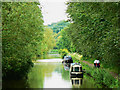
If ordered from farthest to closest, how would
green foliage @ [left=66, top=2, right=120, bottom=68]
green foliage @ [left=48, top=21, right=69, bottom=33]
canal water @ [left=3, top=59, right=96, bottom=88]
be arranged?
green foliage @ [left=48, top=21, right=69, bottom=33], canal water @ [left=3, top=59, right=96, bottom=88], green foliage @ [left=66, top=2, right=120, bottom=68]

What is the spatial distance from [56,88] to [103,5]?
7.83 m

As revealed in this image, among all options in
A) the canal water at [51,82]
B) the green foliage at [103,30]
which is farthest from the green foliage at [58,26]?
the green foliage at [103,30]

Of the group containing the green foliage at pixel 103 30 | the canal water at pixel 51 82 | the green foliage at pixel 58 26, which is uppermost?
the green foliage at pixel 58 26

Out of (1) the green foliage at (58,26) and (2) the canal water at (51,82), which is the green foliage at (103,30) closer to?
(2) the canal water at (51,82)

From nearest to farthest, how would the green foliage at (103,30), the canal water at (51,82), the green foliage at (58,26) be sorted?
the green foliage at (103,30), the canal water at (51,82), the green foliage at (58,26)

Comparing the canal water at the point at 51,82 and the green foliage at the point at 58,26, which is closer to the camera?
the canal water at the point at 51,82

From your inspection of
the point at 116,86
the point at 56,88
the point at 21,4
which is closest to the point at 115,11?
the point at 116,86

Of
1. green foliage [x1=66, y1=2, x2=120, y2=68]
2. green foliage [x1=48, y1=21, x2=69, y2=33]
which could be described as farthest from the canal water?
green foliage [x1=48, y1=21, x2=69, y2=33]

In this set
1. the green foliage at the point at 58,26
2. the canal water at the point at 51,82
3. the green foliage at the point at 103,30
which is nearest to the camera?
the green foliage at the point at 103,30

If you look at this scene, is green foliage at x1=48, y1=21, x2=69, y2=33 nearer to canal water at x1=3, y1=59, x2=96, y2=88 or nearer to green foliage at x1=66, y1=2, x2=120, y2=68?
canal water at x1=3, y1=59, x2=96, y2=88

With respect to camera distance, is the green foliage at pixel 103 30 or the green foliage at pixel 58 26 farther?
the green foliage at pixel 58 26

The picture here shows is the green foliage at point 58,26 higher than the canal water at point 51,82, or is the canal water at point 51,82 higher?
the green foliage at point 58,26

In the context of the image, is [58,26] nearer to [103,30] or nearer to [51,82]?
[51,82]

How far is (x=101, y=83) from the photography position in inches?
829
